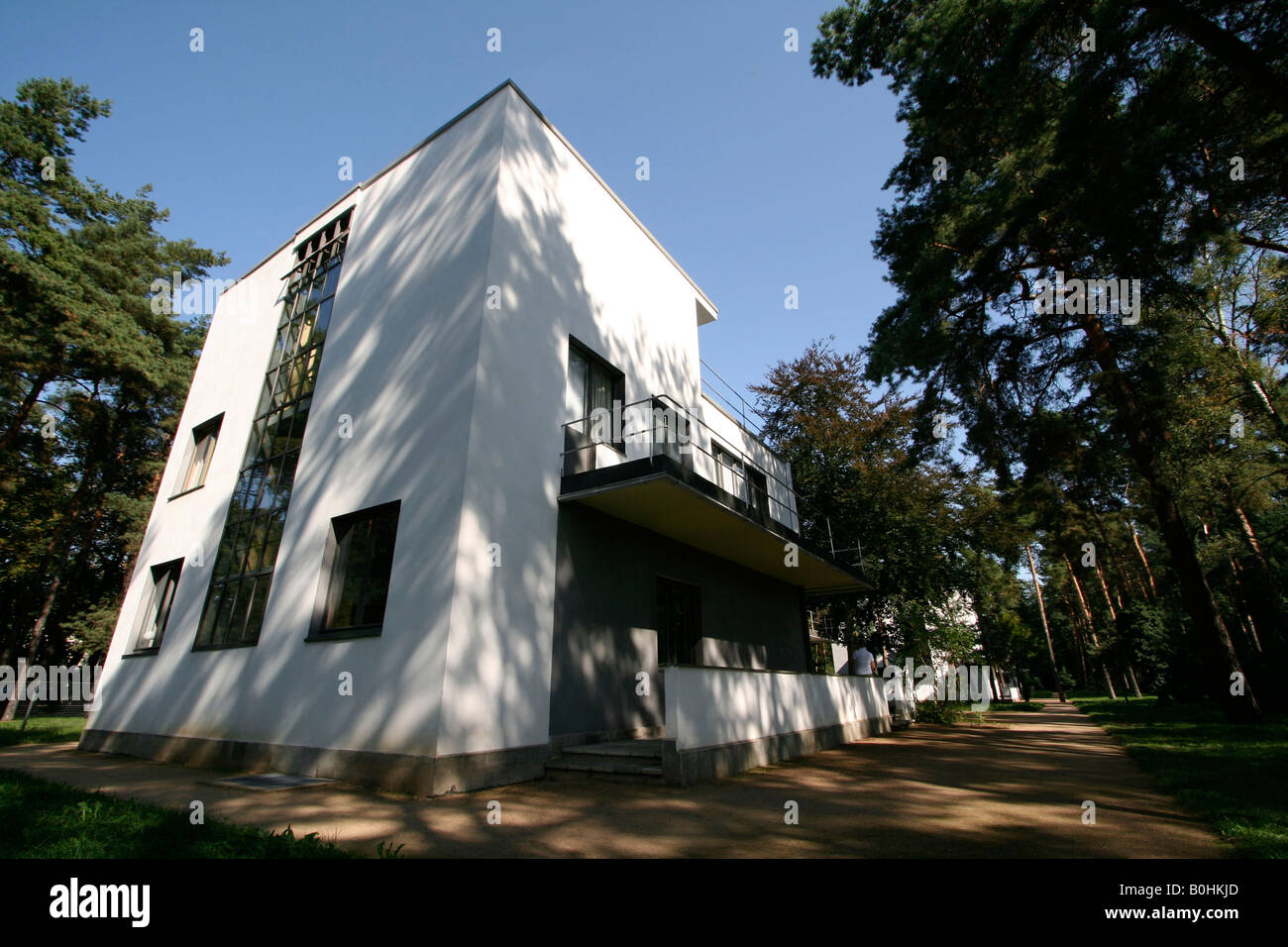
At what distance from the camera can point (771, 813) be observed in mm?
4633

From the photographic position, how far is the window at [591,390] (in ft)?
28.4

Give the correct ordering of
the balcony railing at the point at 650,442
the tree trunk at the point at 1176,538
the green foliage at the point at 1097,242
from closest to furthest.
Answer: the green foliage at the point at 1097,242
the balcony railing at the point at 650,442
the tree trunk at the point at 1176,538

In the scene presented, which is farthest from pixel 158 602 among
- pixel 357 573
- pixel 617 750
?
pixel 617 750

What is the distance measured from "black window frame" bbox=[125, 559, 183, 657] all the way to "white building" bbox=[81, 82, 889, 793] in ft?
0.19

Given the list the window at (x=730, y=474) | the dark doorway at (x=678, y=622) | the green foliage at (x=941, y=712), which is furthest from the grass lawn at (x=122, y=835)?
the green foliage at (x=941, y=712)

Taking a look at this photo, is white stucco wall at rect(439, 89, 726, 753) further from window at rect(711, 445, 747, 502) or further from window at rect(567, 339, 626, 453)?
window at rect(711, 445, 747, 502)

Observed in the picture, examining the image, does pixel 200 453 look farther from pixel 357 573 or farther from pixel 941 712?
pixel 941 712

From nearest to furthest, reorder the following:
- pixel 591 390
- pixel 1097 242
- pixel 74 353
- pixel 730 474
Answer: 1. pixel 1097 242
2. pixel 591 390
3. pixel 730 474
4. pixel 74 353

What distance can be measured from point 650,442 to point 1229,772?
842 cm

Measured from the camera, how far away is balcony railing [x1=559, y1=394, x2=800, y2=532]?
8141 mm

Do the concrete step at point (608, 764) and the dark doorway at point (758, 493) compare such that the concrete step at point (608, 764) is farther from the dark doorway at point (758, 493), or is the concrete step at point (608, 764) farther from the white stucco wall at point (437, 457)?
the dark doorway at point (758, 493)

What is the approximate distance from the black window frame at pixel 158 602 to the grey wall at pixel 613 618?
26.7 ft
